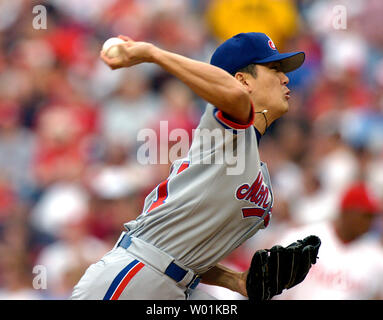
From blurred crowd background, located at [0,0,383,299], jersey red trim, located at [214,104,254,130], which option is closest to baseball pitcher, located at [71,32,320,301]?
jersey red trim, located at [214,104,254,130]

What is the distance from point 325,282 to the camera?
434 centimetres

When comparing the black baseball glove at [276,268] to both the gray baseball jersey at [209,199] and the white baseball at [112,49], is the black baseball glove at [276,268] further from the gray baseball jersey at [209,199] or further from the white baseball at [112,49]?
the white baseball at [112,49]

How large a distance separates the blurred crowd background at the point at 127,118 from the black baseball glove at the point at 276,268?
153 cm

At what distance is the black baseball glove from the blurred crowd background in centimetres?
153

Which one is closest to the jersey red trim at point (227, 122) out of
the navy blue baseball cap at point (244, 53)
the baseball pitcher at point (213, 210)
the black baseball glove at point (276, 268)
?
the baseball pitcher at point (213, 210)

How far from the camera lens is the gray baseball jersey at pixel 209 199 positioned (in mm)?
2699

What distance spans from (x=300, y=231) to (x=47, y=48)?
377 centimetres

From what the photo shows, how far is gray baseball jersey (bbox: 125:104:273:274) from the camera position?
2.70m

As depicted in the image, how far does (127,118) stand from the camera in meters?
6.39

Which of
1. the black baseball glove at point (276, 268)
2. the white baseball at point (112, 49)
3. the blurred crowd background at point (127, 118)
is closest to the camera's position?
the white baseball at point (112, 49)

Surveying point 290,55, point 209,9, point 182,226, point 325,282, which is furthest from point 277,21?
point 182,226

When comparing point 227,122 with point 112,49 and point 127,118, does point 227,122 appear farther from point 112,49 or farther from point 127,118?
point 127,118

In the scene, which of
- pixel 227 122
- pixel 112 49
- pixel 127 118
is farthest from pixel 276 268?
pixel 127 118

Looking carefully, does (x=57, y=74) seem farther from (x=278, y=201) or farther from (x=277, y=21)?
(x=278, y=201)
